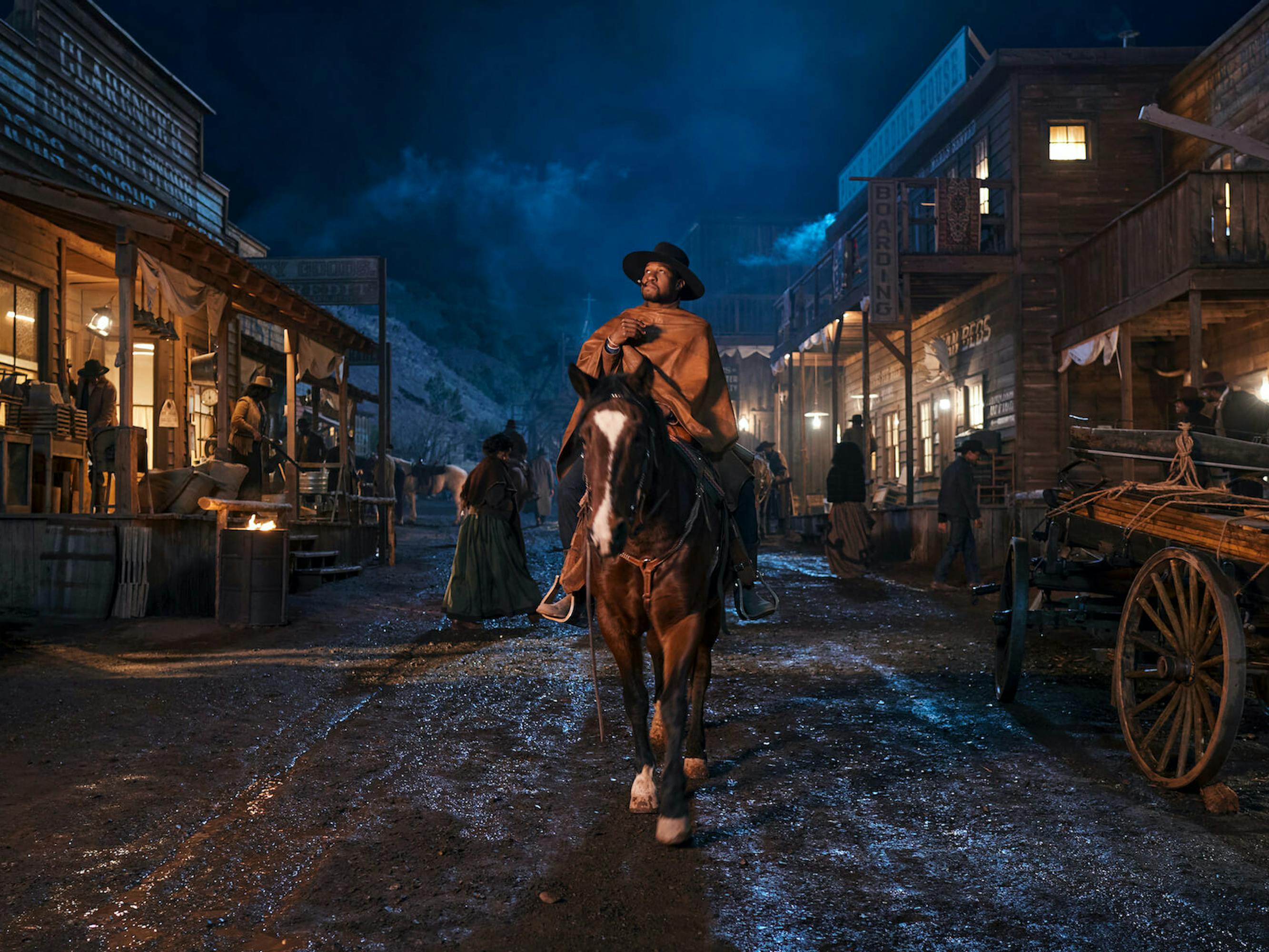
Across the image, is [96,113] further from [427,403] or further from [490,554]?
[427,403]

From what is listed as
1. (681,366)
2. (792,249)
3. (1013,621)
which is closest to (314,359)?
(681,366)

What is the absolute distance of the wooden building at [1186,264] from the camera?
13.1 meters

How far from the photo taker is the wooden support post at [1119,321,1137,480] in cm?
1434

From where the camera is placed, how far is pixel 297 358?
1667 cm

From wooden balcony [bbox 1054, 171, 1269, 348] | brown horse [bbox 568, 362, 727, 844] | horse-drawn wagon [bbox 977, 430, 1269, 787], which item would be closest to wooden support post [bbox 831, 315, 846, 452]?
wooden balcony [bbox 1054, 171, 1269, 348]

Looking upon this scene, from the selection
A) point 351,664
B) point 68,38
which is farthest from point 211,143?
point 351,664

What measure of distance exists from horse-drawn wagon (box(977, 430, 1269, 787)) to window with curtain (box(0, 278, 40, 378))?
13.0 meters

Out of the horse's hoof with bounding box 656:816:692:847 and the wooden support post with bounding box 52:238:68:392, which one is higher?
the wooden support post with bounding box 52:238:68:392

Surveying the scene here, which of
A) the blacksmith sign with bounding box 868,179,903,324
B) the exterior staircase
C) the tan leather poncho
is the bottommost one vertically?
the exterior staircase

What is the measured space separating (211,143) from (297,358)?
12008 centimetres

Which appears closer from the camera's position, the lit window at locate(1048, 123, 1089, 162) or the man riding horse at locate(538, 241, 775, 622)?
the man riding horse at locate(538, 241, 775, 622)

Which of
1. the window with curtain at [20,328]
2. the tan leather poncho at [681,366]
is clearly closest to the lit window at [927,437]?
the window with curtain at [20,328]

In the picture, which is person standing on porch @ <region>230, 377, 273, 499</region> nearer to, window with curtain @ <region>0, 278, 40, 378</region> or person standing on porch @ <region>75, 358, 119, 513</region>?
person standing on porch @ <region>75, 358, 119, 513</region>

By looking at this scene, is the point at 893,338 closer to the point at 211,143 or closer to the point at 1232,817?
the point at 1232,817
